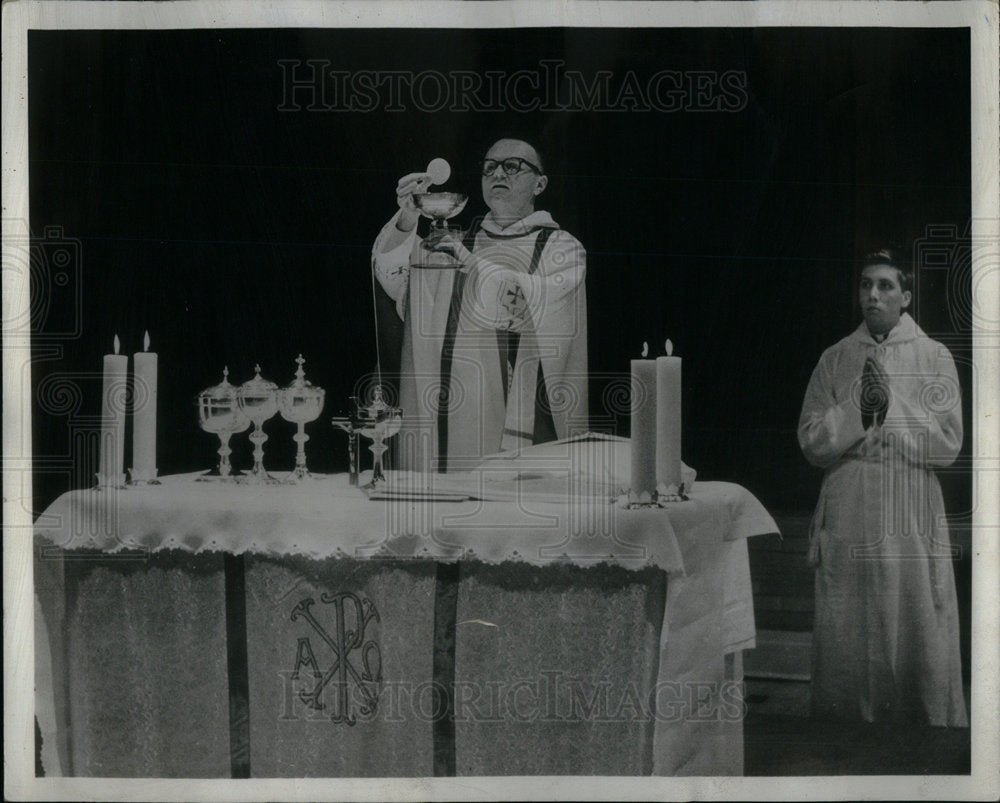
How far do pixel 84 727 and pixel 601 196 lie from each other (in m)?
1.60

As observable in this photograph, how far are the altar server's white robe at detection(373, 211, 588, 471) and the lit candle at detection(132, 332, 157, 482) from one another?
531 millimetres

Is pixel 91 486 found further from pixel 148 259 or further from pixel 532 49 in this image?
pixel 532 49

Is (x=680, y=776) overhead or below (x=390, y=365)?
below

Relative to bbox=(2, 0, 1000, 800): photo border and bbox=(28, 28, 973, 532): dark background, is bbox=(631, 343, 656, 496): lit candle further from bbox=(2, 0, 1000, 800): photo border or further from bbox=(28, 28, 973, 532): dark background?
bbox=(2, 0, 1000, 800): photo border

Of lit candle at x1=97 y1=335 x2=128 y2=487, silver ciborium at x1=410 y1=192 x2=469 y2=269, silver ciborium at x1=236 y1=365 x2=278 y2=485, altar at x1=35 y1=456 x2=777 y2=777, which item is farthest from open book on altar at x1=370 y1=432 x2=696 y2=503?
lit candle at x1=97 y1=335 x2=128 y2=487

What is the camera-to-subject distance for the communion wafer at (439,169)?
7.11 feet

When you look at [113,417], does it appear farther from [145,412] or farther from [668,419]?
[668,419]

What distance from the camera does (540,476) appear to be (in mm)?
2145

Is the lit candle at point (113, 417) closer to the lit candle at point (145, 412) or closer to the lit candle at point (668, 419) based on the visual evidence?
the lit candle at point (145, 412)

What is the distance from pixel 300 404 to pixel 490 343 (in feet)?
1.41

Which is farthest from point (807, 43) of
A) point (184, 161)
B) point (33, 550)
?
point (33, 550)

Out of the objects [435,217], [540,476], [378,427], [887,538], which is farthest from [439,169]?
[887,538]

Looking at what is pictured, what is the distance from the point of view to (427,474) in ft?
7.09

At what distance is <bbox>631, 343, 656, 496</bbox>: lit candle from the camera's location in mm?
2086
